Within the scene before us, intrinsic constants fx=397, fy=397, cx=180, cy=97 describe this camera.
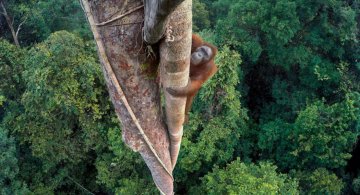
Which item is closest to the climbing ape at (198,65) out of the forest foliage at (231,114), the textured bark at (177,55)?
the textured bark at (177,55)

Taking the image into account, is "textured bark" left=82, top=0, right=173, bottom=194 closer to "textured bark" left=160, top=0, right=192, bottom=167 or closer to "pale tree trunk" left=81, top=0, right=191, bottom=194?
"pale tree trunk" left=81, top=0, right=191, bottom=194

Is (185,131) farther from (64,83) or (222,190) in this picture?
(64,83)

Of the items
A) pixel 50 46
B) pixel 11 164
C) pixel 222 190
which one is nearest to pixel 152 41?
pixel 222 190

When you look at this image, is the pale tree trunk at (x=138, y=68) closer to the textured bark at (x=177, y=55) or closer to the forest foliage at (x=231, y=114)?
the textured bark at (x=177, y=55)

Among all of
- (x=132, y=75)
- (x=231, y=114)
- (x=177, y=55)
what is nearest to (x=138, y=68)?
(x=132, y=75)

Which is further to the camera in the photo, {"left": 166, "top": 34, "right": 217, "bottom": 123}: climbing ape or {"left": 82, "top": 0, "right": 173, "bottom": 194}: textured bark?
{"left": 166, "top": 34, "right": 217, "bottom": 123}: climbing ape

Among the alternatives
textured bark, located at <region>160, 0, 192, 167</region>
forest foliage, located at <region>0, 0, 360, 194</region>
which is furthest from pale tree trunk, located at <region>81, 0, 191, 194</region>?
forest foliage, located at <region>0, 0, 360, 194</region>
